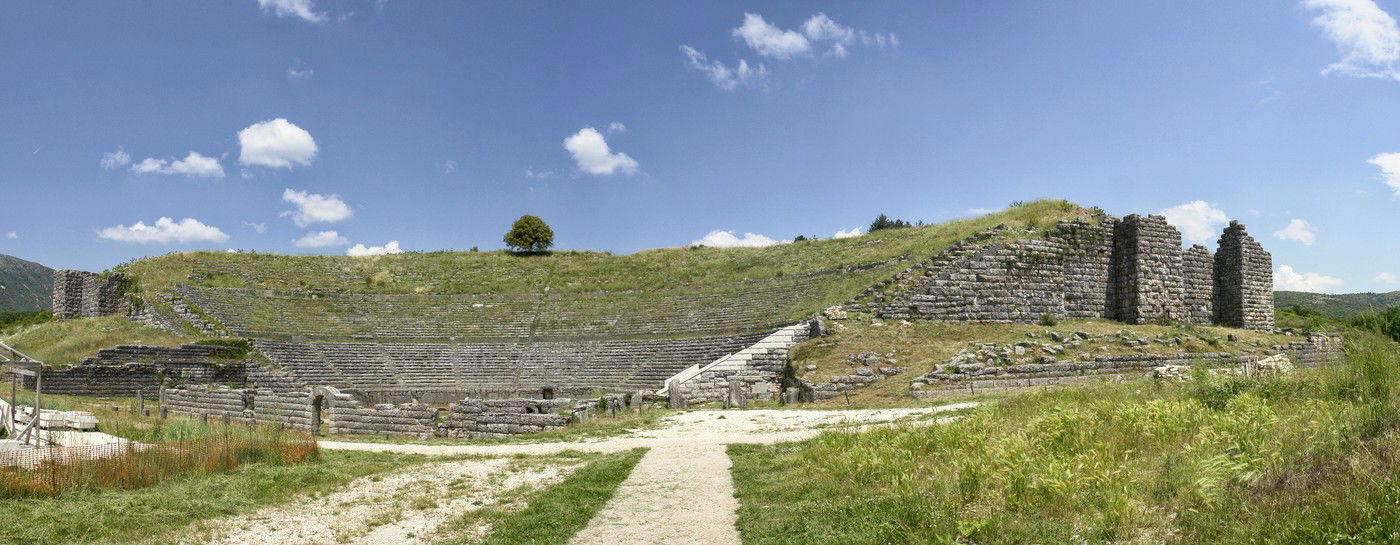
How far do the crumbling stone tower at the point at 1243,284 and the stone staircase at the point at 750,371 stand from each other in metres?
16.9

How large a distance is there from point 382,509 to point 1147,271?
27.1 meters

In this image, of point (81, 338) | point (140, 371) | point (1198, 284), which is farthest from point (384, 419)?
point (1198, 284)

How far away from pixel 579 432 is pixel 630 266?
102ft

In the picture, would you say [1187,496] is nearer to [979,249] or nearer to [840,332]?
[840,332]

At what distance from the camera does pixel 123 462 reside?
914 centimetres

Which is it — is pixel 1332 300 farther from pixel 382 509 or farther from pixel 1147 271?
pixel 382 509

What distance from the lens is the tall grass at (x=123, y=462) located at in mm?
8383

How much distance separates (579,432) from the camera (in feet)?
54.9

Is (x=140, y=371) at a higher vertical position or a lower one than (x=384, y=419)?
higher

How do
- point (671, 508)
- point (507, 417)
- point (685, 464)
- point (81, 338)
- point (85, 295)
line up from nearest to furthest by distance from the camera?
point (671, 508), point (685, 464), point (507, 417), point (81, 338), point (85, 295)

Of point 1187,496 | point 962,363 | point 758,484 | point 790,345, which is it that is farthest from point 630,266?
point 1187,496

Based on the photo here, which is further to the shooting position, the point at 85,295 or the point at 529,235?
the point at 529,235

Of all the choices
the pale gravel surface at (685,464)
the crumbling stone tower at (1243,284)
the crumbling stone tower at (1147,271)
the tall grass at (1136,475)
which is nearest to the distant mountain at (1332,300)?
the crumbling stone tower at (1243,284)

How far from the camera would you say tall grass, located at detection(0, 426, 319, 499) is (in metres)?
8.38
